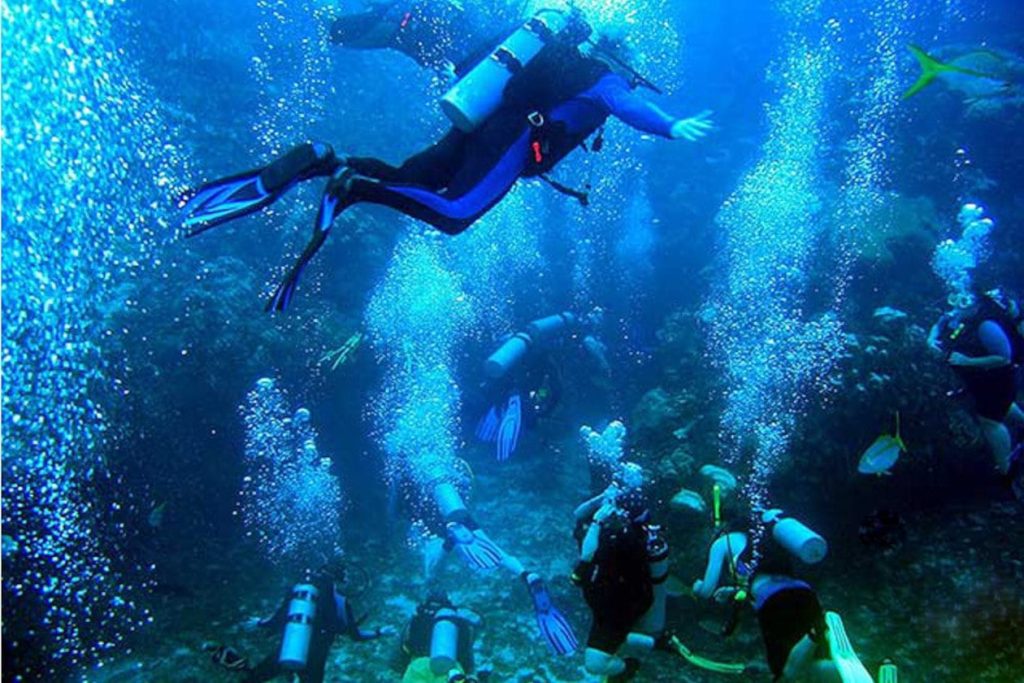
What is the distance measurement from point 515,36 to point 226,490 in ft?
25.3

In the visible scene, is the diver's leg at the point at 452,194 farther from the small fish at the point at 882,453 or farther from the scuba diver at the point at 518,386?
the scuba diver at the point at 518,386

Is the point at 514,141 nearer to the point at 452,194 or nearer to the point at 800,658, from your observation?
the point at 452,194

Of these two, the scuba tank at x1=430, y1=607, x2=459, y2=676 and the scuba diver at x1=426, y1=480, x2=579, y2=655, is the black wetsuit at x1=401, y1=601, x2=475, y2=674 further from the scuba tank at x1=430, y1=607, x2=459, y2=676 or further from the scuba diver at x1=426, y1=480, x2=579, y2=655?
the scuba diver at x1=426, y1=480, x2=579, y2=655

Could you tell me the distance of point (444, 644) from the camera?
532cm

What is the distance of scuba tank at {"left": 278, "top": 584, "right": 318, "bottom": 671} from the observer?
5.07m

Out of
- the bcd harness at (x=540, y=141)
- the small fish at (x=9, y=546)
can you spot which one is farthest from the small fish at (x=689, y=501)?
the small fish at (x=9, y=546)

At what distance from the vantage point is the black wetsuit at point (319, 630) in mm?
5160

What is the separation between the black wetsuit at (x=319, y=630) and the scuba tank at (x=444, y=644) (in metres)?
0.71

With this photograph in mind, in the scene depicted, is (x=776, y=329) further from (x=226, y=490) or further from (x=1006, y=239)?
(x=226, y=490)

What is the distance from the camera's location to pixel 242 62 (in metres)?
13.7

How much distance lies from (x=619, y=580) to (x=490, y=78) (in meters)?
3.35

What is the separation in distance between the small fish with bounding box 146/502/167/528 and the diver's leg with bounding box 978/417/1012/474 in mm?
9772

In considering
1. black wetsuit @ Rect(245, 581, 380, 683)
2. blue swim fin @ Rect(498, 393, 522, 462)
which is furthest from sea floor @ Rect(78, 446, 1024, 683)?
blue swim fin @ Rect(498, 393, 522, 462)

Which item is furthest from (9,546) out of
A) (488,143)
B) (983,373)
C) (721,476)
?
(983,373)
